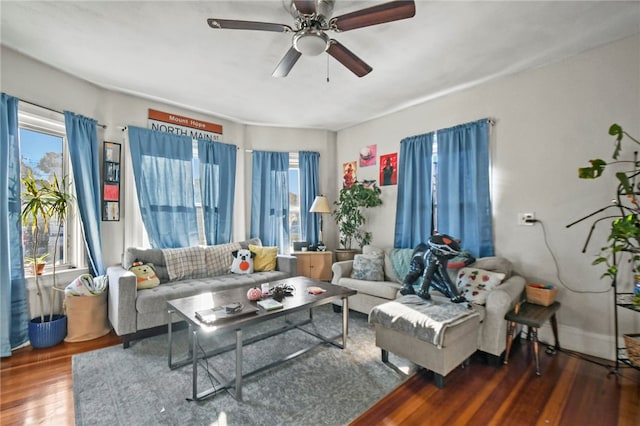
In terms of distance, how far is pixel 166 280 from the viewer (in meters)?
3.31

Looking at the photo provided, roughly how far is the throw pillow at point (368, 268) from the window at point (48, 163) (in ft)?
10.5

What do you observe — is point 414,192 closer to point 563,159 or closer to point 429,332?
point 563,159

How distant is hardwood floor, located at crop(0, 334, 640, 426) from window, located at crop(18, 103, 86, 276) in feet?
3.39

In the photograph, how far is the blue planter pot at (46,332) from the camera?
2553 mm

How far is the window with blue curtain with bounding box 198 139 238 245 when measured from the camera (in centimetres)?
401

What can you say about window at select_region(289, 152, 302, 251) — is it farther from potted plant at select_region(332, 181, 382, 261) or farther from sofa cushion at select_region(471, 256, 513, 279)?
sofa cushion at select_region(471, 256, 513, 279)

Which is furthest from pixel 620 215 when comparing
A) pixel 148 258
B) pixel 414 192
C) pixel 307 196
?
pixel 148 258

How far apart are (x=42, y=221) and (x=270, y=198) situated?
2.72 metres

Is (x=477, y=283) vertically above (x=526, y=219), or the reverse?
(x=526, y=219)

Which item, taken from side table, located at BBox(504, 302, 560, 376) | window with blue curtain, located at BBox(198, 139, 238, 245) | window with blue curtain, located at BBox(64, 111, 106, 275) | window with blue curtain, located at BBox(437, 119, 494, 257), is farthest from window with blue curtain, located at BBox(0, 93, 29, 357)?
window with blue curtain, located at BBox(437, 119, 494, 257)

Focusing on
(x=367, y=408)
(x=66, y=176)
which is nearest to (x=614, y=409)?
(x=367, y=408)

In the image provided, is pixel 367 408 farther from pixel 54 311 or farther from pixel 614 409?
pixel 54 311

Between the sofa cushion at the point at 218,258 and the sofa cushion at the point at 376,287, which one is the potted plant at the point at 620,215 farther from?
the sofa cushion at the point at 218,258

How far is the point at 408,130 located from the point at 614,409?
331 centimetres
